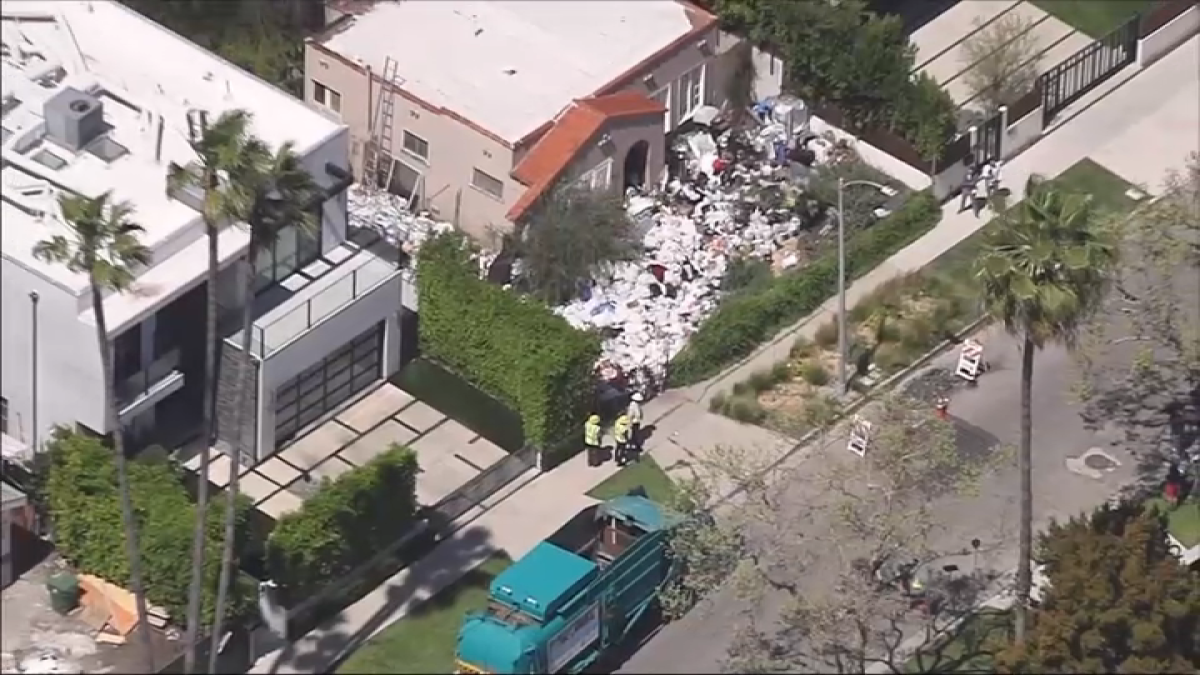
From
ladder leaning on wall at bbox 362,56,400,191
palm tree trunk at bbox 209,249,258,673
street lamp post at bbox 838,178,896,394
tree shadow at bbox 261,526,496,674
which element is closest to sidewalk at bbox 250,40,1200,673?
tree shadow at bbox 261,526,496,674

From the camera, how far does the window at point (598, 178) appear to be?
73.8 metres

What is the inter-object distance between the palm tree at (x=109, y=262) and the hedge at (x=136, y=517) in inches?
13.3

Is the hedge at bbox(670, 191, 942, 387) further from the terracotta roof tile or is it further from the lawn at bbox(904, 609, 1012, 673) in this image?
the lawn at bbox(904, 609, 1012, 673)

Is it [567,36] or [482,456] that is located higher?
[567,36]

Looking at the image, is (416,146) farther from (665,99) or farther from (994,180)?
(994,180)

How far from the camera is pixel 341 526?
6331cm

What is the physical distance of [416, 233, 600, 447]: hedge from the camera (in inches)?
2648

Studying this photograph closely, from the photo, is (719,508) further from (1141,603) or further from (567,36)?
(567,36)

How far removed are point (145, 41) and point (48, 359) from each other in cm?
1032

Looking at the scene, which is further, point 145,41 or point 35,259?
point 145,41

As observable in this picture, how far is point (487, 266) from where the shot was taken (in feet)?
237

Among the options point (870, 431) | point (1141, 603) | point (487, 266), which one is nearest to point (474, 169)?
point (487, 266)

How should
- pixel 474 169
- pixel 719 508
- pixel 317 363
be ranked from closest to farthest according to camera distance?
pixel 719 508 → pixel 317 363 → pixel 474 169

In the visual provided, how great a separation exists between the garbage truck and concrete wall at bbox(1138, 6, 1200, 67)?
25.4m
